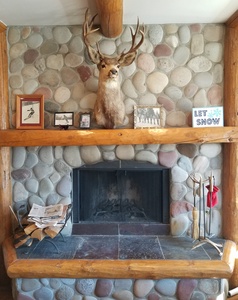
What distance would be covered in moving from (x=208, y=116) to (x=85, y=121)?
1127 millimetres

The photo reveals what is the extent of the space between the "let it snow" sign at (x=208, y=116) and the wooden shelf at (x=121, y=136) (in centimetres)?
9

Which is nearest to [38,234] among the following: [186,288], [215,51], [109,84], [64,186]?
[64,186]

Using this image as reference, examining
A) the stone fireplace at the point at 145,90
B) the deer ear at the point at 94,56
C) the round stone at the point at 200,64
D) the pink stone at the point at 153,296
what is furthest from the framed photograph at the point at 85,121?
the pink stone at the point at 153,296

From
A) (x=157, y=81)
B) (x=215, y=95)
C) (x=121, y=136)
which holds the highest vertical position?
(x=157, y=81)

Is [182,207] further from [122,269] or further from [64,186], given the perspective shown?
[64,186]

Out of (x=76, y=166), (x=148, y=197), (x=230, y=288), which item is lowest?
(x=230, y=288)

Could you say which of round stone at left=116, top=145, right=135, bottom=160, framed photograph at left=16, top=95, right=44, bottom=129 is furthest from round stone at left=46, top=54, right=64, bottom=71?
round stone at left=116, top=145, right=135, bottom=160

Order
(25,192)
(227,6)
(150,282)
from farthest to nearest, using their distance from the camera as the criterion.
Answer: (25,192)
(227,6)
(150,282)

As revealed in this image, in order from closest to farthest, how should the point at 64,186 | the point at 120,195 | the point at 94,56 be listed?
the point at 94,56 < the point at 64,186 < the point at 120,195

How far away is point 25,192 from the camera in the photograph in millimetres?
2523

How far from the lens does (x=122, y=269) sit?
1947 mm

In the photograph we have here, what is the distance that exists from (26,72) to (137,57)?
3.48ft

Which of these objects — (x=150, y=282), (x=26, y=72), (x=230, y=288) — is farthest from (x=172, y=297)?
(x=26, y=72)

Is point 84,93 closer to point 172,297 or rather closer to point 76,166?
point 76,166
